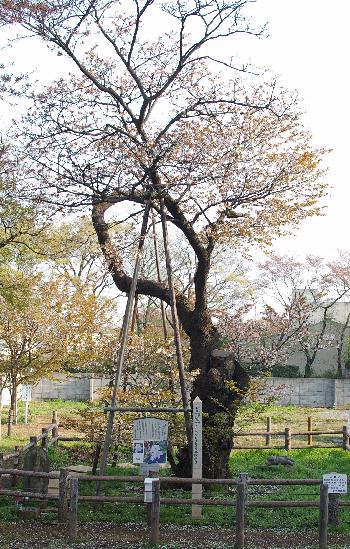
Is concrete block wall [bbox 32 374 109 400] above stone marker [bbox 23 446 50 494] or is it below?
above

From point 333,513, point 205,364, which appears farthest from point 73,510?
point 205,364

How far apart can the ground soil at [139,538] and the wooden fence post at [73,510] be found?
0.11 m

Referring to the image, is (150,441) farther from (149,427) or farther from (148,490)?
(148,490)

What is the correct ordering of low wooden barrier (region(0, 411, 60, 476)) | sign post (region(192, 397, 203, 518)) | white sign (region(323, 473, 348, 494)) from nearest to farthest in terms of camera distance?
1. white sign (region(323, 473, 348, 494))
2. sign post (region(192, 397, 203, 518))
3. low wooden barrier (region(0, 411, 60, 476))

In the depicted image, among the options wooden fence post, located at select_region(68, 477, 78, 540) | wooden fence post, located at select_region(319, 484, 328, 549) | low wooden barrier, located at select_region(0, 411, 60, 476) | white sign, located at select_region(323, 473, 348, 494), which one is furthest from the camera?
low wooden barrier, located at select_region(0, 411, 60, 476)

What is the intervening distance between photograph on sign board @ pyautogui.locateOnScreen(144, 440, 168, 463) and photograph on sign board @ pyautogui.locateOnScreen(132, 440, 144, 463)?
0.21 feet

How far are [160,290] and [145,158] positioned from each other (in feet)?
8.53

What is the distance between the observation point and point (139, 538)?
9.23 metres

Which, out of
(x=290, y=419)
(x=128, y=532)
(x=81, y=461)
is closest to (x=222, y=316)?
(x=290, y=419)

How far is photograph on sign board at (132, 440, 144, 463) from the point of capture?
1041 centimetres

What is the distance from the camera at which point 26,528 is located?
9.60 m

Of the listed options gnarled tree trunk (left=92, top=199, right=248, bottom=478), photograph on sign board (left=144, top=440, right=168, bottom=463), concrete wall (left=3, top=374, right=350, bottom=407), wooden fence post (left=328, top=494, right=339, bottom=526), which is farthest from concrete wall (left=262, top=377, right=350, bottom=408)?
wooden fence post (left=328, top=494, right=339, bottom=526)

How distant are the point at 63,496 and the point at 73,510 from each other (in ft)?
A: 1.65

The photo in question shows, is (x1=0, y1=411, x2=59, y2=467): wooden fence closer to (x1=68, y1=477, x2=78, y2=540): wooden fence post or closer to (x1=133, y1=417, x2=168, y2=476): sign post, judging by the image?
(x1=133, y1=417, x2=168, y2=476): sign post
